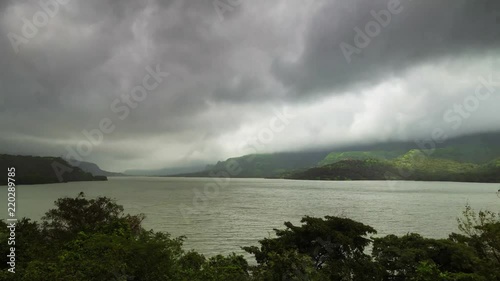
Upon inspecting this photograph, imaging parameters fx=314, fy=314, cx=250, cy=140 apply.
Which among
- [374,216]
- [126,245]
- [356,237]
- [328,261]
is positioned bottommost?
[374,216]

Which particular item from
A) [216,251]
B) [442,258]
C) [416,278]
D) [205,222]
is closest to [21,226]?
[216,251]

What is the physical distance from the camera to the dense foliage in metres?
17.9

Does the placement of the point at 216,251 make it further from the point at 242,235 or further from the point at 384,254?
the point at 384,254

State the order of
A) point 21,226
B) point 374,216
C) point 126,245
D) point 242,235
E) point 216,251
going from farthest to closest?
1. point 374,216
2. point 242,235
3. point 216,251
4. point 21,226
5. point 126,245

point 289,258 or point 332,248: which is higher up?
point 289,258

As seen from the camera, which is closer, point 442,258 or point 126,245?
point 126,245

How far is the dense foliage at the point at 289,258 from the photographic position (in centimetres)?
1786

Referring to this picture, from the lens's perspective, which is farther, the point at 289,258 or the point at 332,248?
the point at 332,248

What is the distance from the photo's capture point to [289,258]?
74.0 feet

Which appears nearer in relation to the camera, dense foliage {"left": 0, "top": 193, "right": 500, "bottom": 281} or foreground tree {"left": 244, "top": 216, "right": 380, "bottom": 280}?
dense foliage {"left": 0, "top": 193, "right": 500, "bottom": 281}

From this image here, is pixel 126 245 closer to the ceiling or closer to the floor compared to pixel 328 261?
closer to the ceiling

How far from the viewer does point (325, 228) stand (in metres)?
30.2

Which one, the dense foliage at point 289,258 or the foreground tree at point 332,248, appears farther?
the foreground tree at point 332,248

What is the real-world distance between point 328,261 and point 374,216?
243 ft
